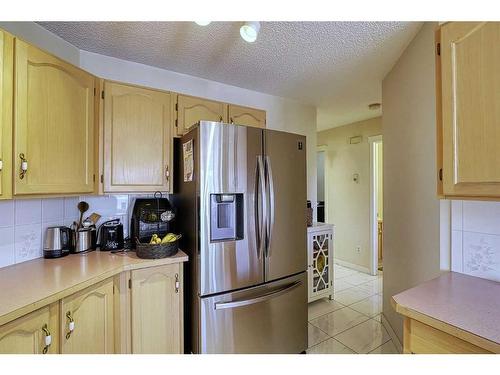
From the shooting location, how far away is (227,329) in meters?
1.60

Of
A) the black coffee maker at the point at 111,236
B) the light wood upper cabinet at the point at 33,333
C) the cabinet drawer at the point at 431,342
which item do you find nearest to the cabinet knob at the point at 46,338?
the light wood upper cabinet at the point at 33,333

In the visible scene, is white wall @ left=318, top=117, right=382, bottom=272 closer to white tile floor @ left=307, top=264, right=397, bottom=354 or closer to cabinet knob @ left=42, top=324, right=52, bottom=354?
white tile floor @ left=307, top=264, right=397, bottom=354

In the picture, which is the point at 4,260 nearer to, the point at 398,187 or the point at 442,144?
the point at 442,144

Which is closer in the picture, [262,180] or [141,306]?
[141,306]

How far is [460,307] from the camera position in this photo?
3.06ft

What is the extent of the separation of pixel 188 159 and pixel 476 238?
169 centimetres

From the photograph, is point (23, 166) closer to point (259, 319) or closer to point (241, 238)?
point (241, 238)

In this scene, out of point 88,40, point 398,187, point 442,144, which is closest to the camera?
point 442,144

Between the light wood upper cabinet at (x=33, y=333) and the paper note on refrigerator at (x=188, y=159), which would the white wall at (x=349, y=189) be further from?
the light wood upper cabinet at (x=33, y=333)

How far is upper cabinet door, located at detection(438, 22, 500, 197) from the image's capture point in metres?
0.92

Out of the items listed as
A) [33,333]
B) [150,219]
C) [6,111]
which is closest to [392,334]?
[150,219]

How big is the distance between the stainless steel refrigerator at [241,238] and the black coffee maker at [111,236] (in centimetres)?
45
